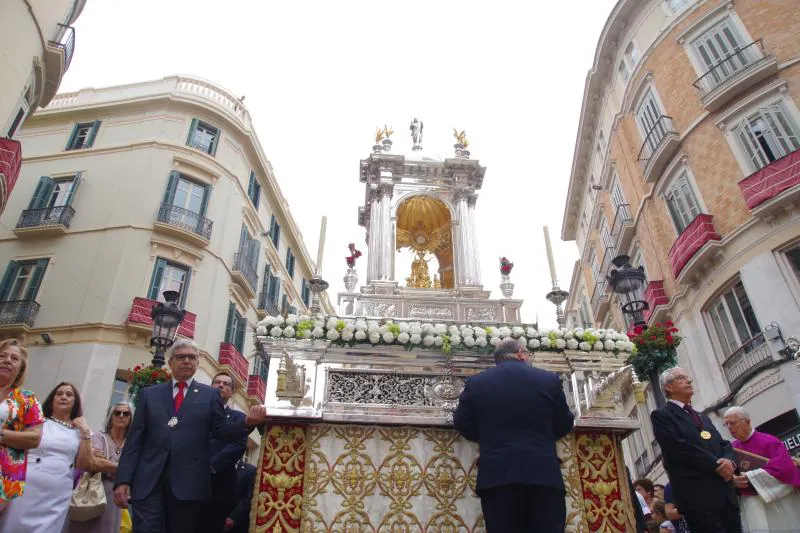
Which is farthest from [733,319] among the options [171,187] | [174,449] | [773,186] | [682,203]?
[171,187]

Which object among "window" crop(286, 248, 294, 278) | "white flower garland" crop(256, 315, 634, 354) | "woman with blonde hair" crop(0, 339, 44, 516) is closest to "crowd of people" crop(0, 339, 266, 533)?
"woman with blonde hair" crop(0, 339, 44, 516)

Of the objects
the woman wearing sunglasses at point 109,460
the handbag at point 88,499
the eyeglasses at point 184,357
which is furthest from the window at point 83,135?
the eyeglasses at point 184,357

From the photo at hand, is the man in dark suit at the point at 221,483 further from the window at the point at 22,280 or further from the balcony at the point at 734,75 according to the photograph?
the balcony at the point at 734,75

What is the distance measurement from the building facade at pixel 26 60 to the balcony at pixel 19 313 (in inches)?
181

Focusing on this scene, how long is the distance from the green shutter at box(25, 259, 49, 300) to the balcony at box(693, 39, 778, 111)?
2210 centimetres

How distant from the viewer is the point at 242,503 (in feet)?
18.4

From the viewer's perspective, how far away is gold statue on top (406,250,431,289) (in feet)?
44.6

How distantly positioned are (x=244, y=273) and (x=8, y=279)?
7786mm

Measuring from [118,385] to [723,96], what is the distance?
20.2m

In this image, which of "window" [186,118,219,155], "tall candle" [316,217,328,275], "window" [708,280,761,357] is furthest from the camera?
"window" [186,118,219,155]

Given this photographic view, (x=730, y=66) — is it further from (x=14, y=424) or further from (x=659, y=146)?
(x=14, y=424)

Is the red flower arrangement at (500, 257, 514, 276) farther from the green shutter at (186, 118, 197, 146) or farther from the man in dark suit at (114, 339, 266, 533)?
the green shutter at (186, 118, 197, 146)

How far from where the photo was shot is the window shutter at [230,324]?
21.1 m

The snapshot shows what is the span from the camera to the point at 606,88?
79.9 ft
